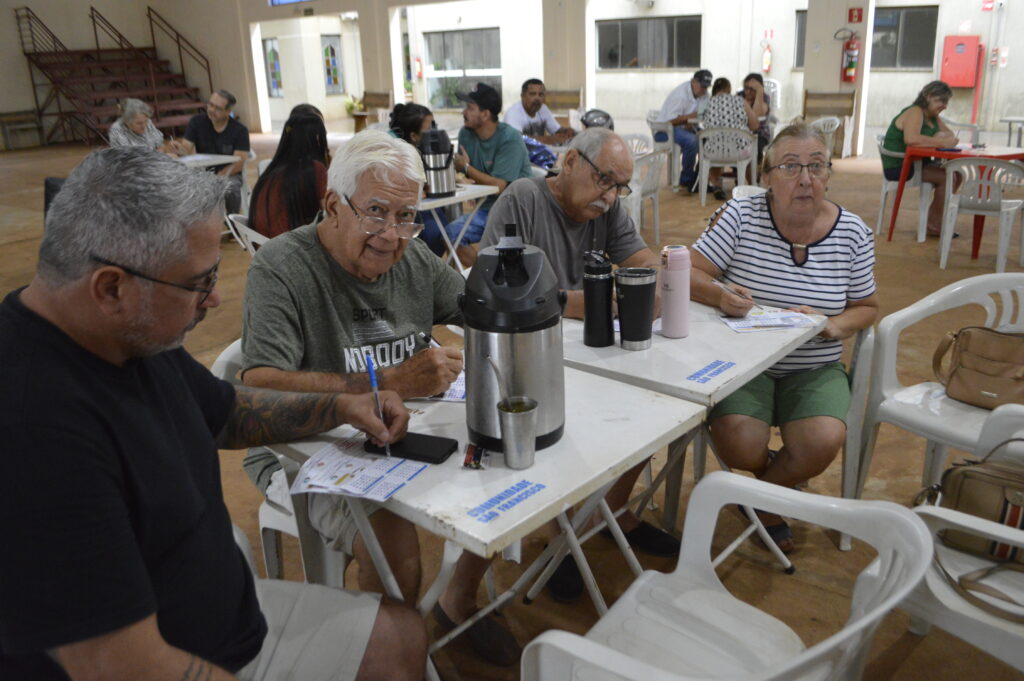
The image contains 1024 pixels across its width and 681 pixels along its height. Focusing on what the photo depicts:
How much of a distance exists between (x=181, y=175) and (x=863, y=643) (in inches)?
50.3

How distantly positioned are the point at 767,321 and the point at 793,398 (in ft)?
1.09

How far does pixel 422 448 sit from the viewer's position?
5.18ft

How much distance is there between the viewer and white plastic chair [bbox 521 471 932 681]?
1229 mm

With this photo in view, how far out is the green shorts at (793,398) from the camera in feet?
8.23

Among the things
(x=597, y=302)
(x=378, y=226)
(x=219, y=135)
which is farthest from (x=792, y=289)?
(x=219, y=135)

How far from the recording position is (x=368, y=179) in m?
1.98

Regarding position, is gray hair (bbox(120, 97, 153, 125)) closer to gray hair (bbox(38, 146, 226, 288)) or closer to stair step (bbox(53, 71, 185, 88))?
gray hair (bbox(38, 146, 226, 288))

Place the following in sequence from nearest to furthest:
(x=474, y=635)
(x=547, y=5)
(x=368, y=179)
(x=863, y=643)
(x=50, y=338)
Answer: (x=50, y=338)
(x=863, y=643)
(x=368, y=179)
(x=474, y=635)
(x=547, y=5)

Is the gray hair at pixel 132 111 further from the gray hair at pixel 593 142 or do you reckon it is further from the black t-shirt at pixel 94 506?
the black t-shirt at pixel 94 506

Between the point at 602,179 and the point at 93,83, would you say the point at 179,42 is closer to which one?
the point at 93,83

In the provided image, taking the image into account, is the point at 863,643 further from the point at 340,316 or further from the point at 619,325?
the point at 340,316

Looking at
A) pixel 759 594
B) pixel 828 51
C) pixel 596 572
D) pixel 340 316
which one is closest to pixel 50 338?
pixel 340 316

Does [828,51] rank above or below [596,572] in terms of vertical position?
above

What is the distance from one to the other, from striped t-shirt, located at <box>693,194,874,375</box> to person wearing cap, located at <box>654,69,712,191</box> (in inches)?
286
